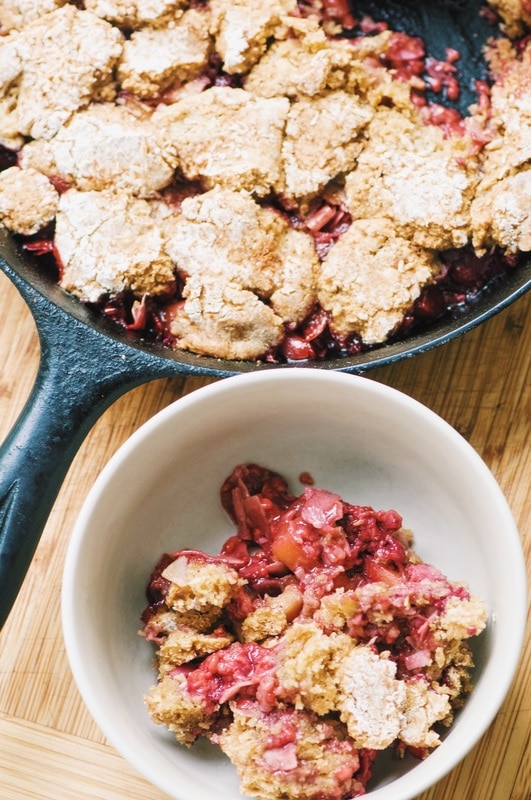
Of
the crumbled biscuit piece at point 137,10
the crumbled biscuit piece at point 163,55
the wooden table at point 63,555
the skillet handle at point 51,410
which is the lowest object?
the wooden table at point 63,555

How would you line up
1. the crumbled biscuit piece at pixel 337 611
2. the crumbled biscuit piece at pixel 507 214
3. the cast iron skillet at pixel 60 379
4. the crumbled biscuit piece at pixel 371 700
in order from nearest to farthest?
the crumbled biscuit piece at pixel 371 700 → the crumbled biscuit piece at pixel 337 611 → the cast iron skillet at pixel 60 379 → the crumbled biscuit piece at pixel 507 214

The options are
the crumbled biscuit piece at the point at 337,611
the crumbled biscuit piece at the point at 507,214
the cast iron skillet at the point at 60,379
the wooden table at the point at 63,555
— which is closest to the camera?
the crumbled biscuit piece at the point at 337,611

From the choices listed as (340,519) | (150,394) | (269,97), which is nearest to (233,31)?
(269,97)

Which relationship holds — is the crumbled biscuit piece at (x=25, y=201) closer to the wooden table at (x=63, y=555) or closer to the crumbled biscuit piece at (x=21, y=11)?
the wooden table at (x=63, y=555)

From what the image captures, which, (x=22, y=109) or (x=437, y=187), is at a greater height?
(x=22, y=109)

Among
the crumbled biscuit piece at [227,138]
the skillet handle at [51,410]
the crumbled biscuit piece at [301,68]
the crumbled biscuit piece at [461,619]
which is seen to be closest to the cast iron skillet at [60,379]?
the skillet handle at [51,410]

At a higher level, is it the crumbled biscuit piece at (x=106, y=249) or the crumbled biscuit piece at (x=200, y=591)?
the crumbled biscuit piece at (x=106, y=249)

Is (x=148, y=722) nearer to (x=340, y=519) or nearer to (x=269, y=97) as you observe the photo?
(x=340, y=519)

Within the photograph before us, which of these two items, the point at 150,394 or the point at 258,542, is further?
the point at 150,394
